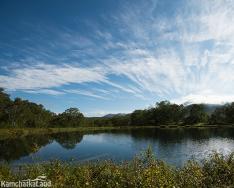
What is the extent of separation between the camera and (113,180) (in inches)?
→ 569

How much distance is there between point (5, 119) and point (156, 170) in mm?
140509

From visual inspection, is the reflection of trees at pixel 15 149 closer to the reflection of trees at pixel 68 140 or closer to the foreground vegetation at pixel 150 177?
the reflection of trees at pixel 68 140

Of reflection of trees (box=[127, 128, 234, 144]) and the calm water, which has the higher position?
reflection of trees (box=[127, 128, 234, 144])

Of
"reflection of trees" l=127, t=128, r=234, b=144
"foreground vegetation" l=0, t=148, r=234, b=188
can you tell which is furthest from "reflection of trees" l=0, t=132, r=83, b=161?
"foreground vegetation" l=0, t=148, r=234, b=188

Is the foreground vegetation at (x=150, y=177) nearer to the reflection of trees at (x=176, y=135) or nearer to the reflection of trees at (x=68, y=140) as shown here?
the reflection of trees at (x=176, y=135)

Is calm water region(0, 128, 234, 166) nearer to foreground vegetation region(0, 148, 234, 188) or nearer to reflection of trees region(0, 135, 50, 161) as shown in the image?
reflection of trees region(0, 135, 50, 161)

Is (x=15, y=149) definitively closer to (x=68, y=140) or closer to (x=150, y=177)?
(x=68, y=140)

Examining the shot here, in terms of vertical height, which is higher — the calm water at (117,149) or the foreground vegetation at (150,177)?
the foreground vegetation at (150,177)

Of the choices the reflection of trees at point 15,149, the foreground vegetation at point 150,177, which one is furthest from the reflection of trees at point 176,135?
the foreground vegetation at point 150,177

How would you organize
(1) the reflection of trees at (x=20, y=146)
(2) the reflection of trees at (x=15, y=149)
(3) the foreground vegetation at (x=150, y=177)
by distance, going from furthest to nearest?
(1) the reflection of trees at (x=20, y=146), (2) the reflection of trees at (x=15, y=149), (3) the foreground vegetation at (x=150, y=177)

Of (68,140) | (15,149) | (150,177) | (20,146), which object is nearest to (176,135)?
(68,140)

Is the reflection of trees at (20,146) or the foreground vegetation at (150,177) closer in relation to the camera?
the foreground vegetation at (150,177)

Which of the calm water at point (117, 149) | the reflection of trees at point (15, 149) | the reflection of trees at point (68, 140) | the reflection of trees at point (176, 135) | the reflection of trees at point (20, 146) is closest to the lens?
the calm water at point (117, 149)

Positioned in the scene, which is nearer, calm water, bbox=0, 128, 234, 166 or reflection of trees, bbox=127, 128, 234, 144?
calm water, bbox=0, 128, 234, 166
